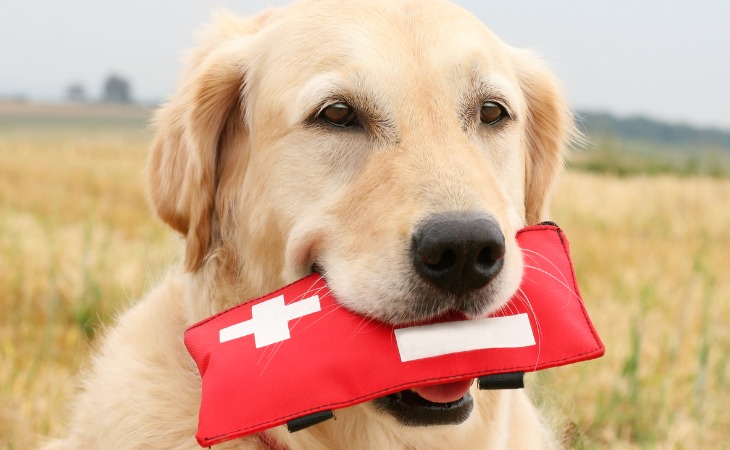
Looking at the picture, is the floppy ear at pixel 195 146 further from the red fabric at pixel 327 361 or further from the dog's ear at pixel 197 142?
the red fabric at pixel 327 361

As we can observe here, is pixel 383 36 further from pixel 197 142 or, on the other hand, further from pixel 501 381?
pixel 501 381

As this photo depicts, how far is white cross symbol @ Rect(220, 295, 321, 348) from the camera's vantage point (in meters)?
2.31

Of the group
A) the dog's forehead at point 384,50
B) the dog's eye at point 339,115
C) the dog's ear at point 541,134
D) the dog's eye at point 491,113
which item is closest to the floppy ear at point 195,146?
the dog's forehead at point 384,50

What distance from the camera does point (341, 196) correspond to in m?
2.53

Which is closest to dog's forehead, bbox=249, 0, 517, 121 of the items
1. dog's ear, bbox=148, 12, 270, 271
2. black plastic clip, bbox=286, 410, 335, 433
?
dog's ear, bbox=148, 12, 270, 271

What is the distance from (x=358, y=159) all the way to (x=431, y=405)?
2.64 ft

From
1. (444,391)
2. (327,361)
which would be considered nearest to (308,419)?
(327,361)

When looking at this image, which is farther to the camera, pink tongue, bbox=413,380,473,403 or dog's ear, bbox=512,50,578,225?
dog's ear, bbox=512,50,578,225

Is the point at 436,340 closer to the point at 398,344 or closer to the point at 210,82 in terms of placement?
the point at 398,344

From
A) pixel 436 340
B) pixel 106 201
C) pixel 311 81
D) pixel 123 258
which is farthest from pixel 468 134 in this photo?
pixel 106 201

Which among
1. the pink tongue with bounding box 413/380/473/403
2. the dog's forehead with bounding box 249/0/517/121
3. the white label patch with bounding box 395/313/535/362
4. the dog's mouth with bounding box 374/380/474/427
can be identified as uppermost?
the dog's forehead with bounding box 249/0/517/121

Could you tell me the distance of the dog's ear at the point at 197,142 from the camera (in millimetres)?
2941

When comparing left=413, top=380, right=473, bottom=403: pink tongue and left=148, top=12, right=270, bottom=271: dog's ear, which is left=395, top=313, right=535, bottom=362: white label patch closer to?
left=413, top=380, right=473, bottom=403: pink tongue

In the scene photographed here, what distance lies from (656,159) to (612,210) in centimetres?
1168
